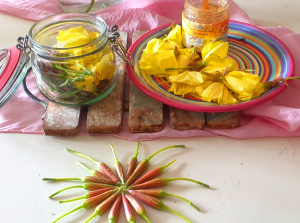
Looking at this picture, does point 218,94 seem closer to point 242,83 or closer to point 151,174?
point 242,83

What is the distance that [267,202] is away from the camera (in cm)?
50

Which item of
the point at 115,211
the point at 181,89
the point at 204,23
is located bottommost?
the point at 115,211

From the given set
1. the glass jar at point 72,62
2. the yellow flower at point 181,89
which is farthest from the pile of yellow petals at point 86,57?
the yellow flower at point 181,89

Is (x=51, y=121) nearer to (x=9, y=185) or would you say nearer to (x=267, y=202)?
(x=9, y=185)

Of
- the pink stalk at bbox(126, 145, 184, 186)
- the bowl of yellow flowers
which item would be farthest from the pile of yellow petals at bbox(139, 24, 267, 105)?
the pink stalk at bbox(126, 145, 184, 186)

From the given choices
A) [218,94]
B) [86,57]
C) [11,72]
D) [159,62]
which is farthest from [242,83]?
[11,72]

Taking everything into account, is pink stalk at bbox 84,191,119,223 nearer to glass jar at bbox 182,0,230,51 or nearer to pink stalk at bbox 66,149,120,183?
pink stalk at bbox 66,149,120,183

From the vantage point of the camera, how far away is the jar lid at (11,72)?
0.64 m

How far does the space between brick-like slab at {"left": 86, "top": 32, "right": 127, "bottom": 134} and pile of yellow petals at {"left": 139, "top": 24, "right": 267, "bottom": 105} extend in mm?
66

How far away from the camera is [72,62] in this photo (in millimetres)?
593

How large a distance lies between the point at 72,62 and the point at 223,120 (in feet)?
0.84

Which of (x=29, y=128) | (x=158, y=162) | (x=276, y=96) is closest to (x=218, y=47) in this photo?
(x=276, y=96)

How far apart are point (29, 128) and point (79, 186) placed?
A: 0.17 meters

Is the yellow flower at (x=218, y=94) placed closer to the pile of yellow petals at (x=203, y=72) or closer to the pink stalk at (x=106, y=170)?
the pile of yellow petals at (x=203, y=72)
